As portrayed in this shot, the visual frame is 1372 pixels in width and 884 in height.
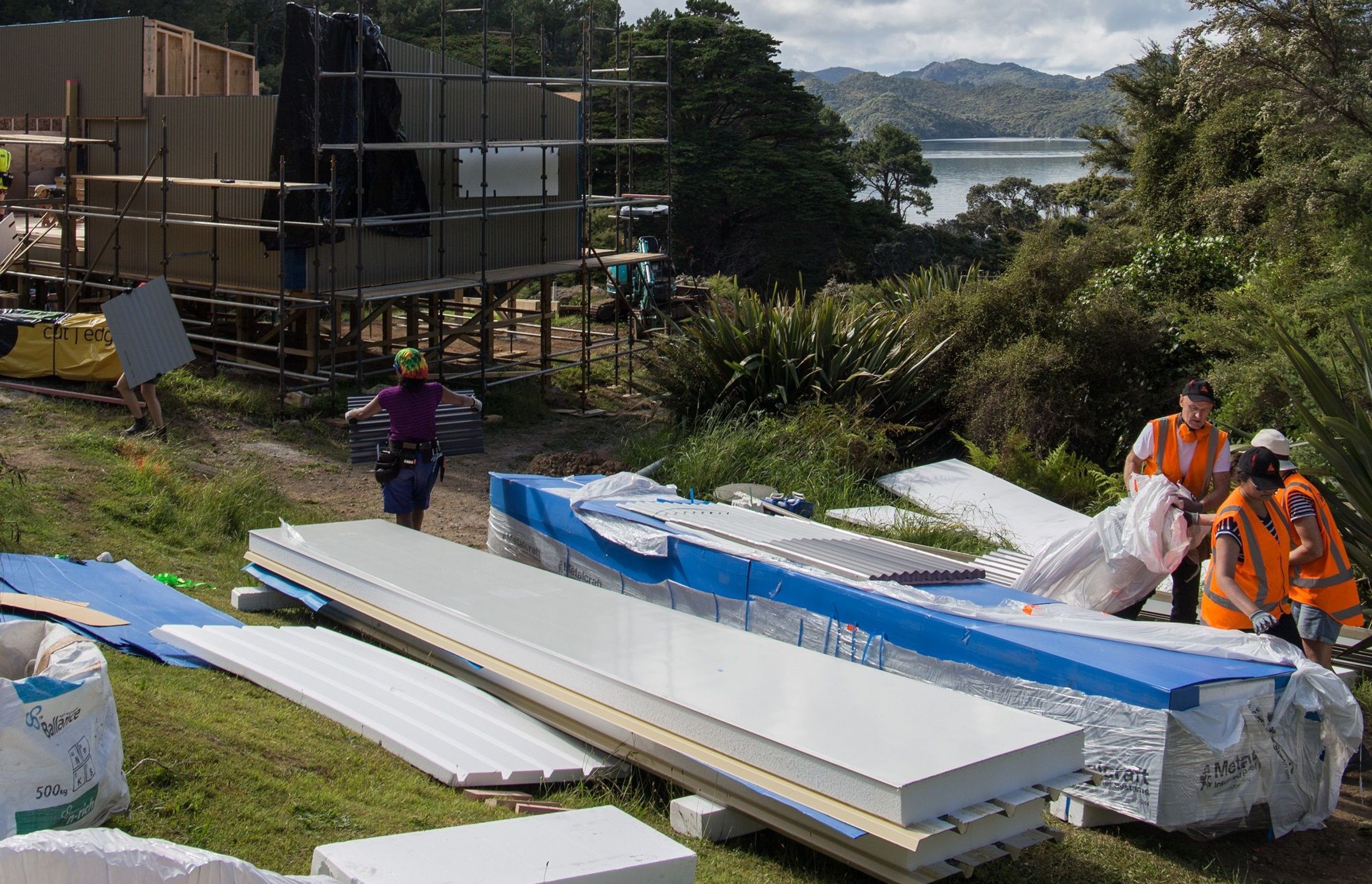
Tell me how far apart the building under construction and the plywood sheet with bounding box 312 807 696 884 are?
1021 cm

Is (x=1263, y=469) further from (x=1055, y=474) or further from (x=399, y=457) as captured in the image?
(x=1055, y=474)

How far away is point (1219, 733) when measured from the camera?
493 cm

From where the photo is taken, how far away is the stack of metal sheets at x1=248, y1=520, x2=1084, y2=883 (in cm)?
406

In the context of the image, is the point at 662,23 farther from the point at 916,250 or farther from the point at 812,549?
the point at 812,549

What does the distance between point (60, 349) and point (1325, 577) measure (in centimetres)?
1183

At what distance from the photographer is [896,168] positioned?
61906mm

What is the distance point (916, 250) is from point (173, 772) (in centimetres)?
3933

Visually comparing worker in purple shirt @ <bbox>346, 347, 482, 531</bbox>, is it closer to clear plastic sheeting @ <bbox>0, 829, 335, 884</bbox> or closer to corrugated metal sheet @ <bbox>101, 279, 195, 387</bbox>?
corrugated metal sheet @ <bbox>101, 279, 195, 387</bbox>

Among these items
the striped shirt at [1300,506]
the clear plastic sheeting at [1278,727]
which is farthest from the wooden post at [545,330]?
the clear plastic sheeting at [1278,727]

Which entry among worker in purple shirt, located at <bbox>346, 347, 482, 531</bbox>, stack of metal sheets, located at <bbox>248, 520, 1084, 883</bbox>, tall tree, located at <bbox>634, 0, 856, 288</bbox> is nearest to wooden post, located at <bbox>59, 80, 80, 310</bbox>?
worker in purple shirt, located at <bbox>346, 347, 482, 531</bbox>

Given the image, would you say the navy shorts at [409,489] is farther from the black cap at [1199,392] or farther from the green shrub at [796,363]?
the green shrub at [796,363]

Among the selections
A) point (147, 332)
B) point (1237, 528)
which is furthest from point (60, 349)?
point (1237, 528)

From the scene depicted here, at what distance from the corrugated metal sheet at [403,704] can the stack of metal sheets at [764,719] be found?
4.6 inches

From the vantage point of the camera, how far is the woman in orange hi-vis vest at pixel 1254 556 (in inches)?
223
